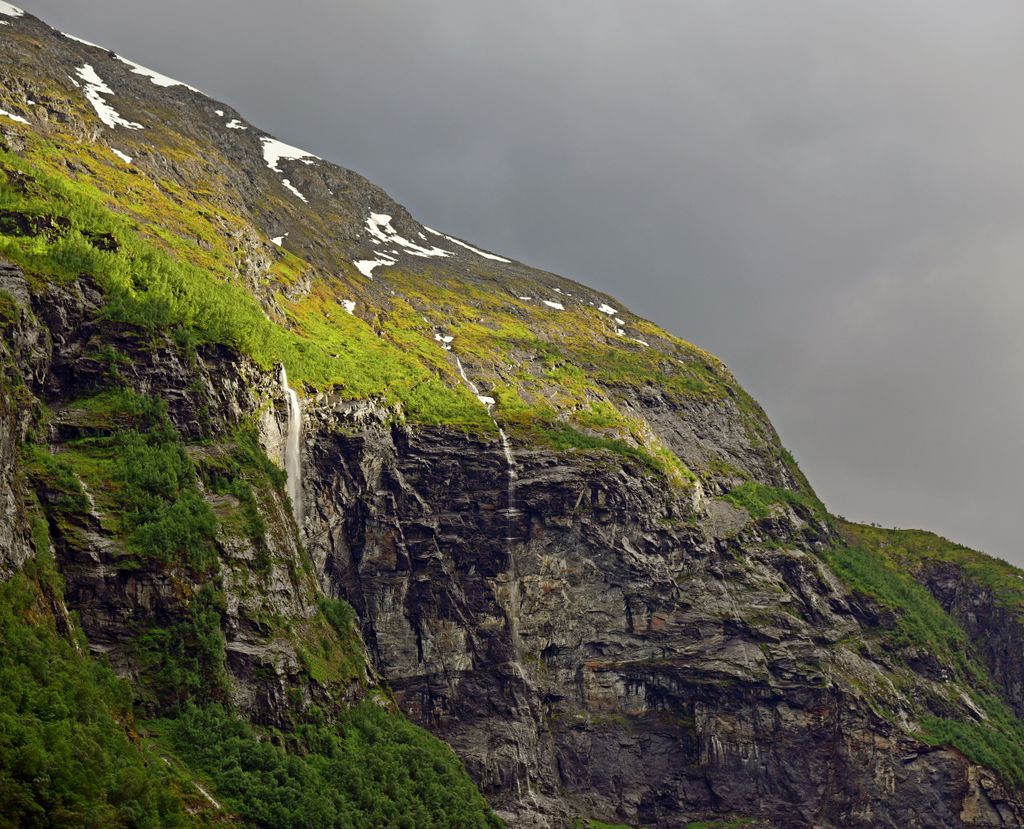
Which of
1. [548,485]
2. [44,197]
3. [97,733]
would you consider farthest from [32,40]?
[97,733]

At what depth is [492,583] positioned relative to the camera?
123 metres

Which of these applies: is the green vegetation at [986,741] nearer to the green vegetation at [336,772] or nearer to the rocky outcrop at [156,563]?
the green vegetation at [336,772]

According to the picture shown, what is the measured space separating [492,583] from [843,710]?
45.3 meters

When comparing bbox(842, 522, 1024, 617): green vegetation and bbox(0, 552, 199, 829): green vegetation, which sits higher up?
bbox(842, 522, 1024, 617): green vegetation

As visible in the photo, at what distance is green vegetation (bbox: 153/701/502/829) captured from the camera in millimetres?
73000

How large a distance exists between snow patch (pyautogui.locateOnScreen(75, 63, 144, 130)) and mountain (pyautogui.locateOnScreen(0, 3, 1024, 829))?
1640 mm

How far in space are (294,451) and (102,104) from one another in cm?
10915

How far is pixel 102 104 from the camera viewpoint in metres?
186

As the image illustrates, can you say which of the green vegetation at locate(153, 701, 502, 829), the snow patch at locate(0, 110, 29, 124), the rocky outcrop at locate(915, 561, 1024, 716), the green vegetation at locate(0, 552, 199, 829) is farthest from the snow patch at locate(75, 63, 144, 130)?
the rocky outcrop at locate(915, 561, 1024, 716)

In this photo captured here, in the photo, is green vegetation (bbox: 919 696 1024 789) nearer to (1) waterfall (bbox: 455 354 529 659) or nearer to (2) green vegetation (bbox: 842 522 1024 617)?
(2) green vegetation (bbox: 842 522 1024 617)

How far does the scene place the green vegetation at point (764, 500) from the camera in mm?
148500

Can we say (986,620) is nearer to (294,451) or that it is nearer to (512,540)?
(512,540)

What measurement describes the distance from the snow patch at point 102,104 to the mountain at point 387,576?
5.38ft

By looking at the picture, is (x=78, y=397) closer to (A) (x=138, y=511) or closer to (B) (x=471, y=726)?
(A) (x=138, y=511)
